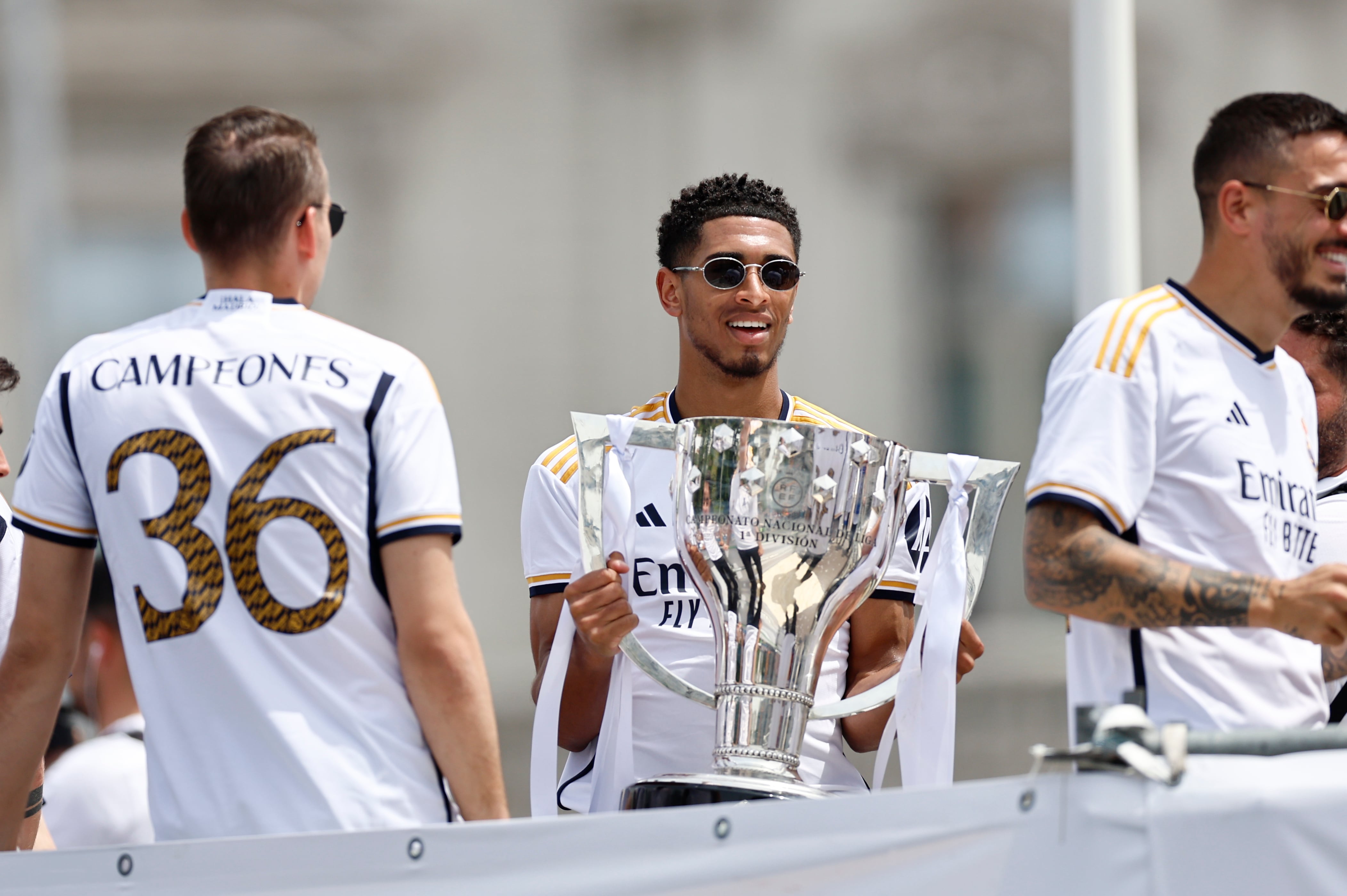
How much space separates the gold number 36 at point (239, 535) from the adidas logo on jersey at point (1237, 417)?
4.53ft

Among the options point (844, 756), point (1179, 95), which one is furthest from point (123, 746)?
point (1179, 95)

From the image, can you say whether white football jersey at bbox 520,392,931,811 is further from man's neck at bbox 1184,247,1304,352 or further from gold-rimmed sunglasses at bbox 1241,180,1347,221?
gold-rimmed sunglasses at bbox 1241,180,1347,221

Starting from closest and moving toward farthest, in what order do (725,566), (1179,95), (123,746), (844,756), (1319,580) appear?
1. (1319,580)
2. (725,566)
3. (844,756)
4. (123,746)
5. (1179,95)

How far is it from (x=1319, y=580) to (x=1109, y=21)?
268cm

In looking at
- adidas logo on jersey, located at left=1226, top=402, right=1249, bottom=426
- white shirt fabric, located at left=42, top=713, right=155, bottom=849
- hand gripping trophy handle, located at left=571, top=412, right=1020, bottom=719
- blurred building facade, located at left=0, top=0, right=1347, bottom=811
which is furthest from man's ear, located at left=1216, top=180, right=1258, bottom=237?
blurred building facade, located at left=0, top=0, right=1347, bottom=811

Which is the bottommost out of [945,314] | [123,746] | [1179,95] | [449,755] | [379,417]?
[123,746]

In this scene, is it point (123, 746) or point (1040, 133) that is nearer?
point (123, 746)

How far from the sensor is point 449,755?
2.29 meters

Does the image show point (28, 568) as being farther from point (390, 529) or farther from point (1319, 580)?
point (1319, 580)

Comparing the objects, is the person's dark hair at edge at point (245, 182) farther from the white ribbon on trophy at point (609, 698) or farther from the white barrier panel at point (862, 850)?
the white barrier panel at point (862, 850)

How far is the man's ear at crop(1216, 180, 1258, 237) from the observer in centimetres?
251

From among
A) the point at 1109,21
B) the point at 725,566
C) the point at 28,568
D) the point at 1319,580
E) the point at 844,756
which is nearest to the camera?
the point at 1319,580

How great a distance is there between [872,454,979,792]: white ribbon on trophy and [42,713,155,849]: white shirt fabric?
6.32ft

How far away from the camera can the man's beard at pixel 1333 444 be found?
11.0ft
